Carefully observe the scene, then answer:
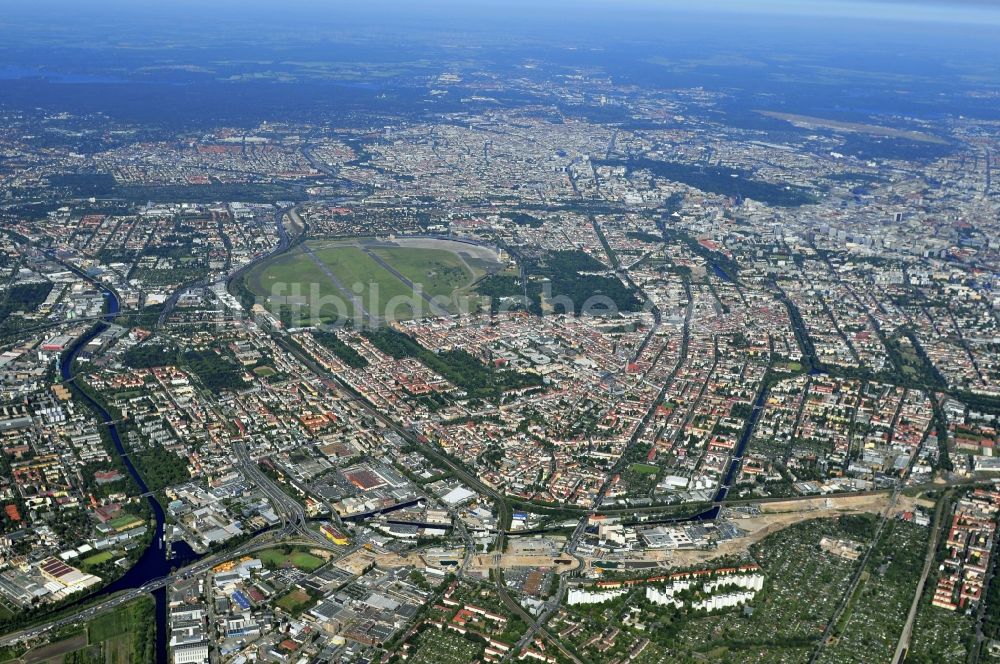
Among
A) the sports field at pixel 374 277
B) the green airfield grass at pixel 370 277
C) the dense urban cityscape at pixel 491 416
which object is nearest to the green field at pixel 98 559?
the dense urban cityscape at pixel 491 416

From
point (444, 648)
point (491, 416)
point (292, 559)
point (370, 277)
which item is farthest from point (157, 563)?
point (370, 277)

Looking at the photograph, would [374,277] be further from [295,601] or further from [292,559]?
[295,601]

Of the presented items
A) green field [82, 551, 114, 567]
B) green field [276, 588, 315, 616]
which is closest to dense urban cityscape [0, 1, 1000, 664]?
green field [276, 588, 315, 616]

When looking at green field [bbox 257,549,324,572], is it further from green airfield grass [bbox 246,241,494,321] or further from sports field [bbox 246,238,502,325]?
green airfield grass [bbox 246,241,494,321]

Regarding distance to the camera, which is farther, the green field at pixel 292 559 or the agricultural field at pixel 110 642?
the green field at pixel 292 559

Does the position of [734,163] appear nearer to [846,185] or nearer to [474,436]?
[846,185]

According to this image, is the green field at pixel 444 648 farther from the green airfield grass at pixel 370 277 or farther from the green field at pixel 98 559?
the green airfield grass at pixel 370 277
